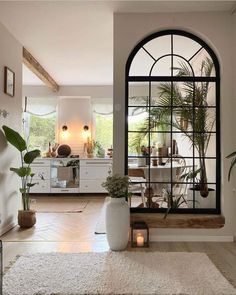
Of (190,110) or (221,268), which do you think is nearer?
(221,268)

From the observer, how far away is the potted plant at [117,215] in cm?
332

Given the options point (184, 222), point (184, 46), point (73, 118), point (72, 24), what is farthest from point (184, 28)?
point (73, 118)

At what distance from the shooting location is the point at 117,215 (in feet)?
10.9

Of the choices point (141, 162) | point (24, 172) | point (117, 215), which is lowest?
point (117, 215)

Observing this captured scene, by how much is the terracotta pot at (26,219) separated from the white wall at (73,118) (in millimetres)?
3565

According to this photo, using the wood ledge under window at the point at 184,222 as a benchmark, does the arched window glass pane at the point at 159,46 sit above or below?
above

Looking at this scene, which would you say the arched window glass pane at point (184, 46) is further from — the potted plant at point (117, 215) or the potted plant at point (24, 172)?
the potted plant at point (24, 172)

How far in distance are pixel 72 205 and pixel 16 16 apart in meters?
3.74

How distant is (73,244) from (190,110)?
2289mm

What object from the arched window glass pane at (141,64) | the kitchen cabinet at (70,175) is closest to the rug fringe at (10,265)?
the arched window glass pane at (141,64)

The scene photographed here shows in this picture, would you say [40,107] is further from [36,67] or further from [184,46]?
[184,46]

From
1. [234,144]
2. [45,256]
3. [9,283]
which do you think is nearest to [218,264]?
[234,144]

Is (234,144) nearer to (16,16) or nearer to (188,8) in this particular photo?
(188,8)

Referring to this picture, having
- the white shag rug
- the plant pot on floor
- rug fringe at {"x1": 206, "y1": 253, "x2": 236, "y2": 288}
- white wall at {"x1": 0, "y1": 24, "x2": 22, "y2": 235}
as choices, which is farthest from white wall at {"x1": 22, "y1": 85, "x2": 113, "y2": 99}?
rug fringe at {"x1": 206, "y1": 253, "x2": 236, "y2": 288}
